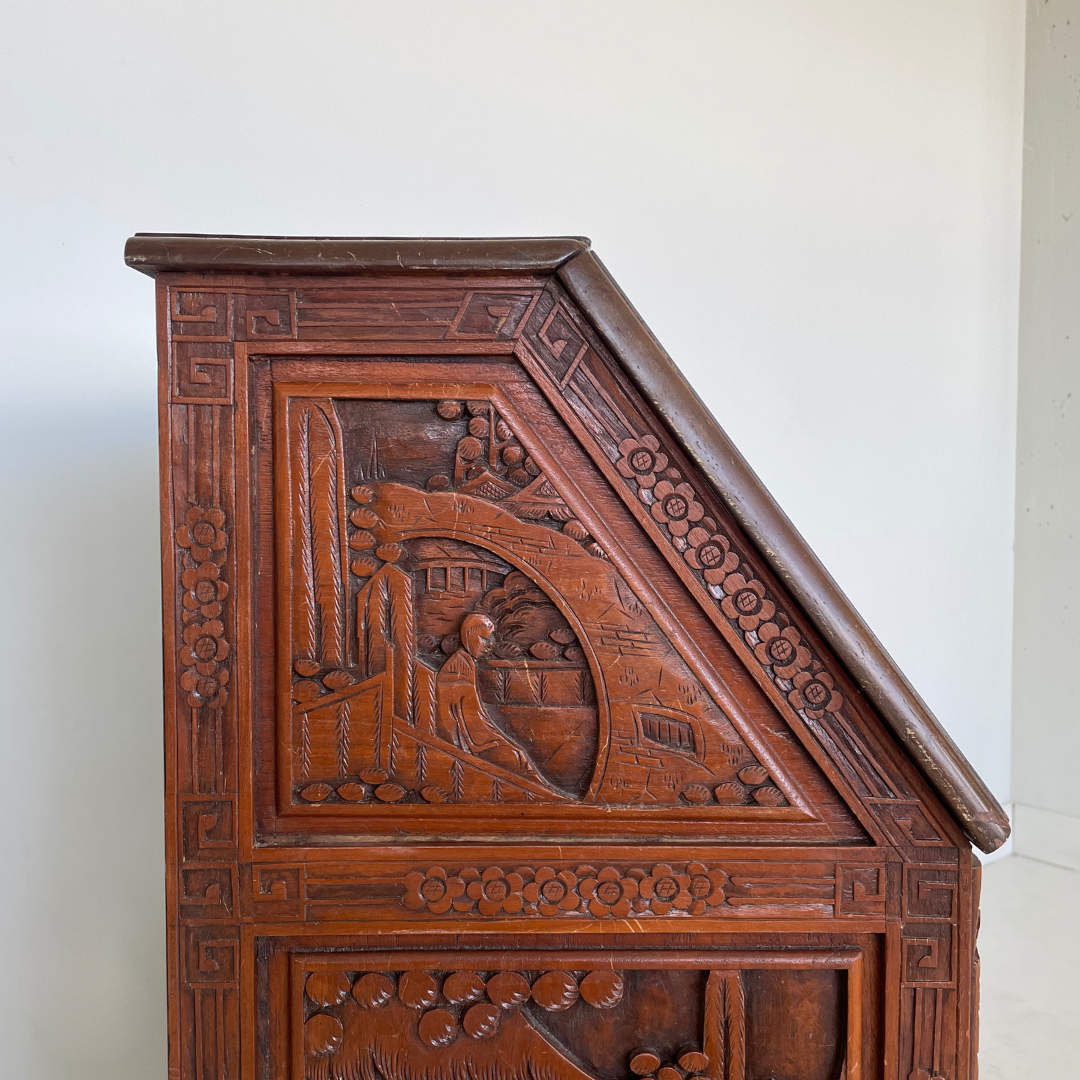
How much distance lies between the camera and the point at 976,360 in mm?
2164

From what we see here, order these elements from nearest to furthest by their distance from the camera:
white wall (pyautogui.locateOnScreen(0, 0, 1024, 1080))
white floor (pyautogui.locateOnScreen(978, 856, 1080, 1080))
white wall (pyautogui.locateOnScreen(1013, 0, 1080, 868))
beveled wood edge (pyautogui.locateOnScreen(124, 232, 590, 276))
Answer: beveled wood edge (pyautogui.locateOnScreen(124, 232, 590, 276)) < white wall (pyautogui.locateOnScreen(0, 0, 1024, 1080)) < white floor (pyautogui.locateOnScreen(978, 856, 1080, 1080)) < white wall (pyautogui.locateOnScreen(1013, 0, 1080, 868))

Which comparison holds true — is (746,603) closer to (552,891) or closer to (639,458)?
(639,458)

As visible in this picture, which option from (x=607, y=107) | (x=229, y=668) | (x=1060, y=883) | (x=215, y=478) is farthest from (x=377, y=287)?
(x=1060, y=883)

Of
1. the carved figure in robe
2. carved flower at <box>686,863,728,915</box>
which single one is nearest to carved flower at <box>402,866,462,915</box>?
the carved figure in robe

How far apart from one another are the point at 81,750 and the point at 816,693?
1.33 meters

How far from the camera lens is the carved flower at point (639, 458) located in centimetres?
93

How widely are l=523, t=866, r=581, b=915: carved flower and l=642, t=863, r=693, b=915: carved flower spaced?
0.09 m

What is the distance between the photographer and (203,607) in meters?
0.91

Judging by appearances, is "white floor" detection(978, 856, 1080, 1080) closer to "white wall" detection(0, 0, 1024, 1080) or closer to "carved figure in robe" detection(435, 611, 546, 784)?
"white wall" detection(0, 0, 1024, 1080)

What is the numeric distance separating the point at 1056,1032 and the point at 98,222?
2.47 m

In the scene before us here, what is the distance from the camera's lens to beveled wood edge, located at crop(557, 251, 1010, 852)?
35.3 inches

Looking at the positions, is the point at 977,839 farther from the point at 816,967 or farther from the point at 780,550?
the point at 780,550

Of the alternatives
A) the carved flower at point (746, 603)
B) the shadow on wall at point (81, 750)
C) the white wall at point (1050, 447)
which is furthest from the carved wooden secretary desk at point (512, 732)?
the white wall at point (1050, 447)

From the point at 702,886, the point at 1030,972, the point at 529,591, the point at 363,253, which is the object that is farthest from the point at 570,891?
the point at 1030,972
